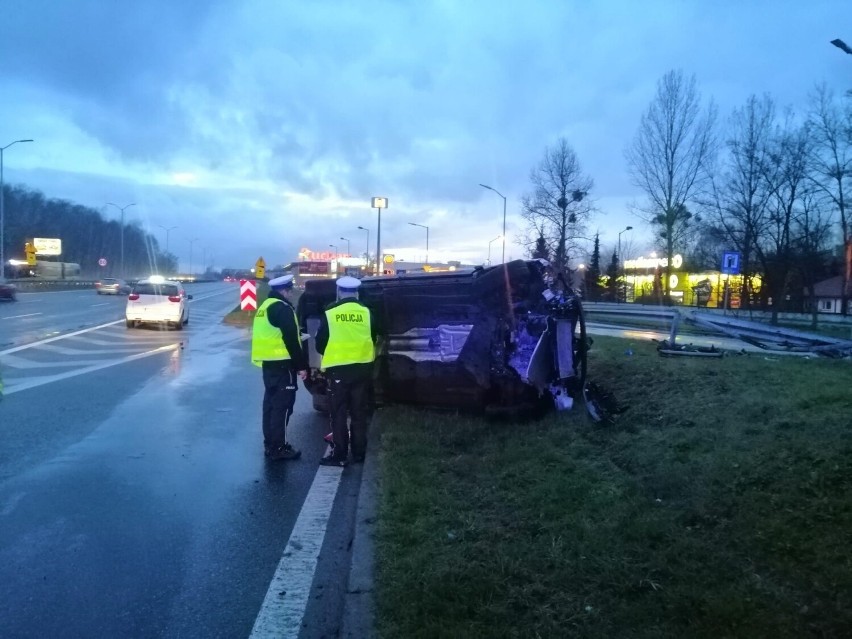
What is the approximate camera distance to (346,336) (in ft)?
22.7

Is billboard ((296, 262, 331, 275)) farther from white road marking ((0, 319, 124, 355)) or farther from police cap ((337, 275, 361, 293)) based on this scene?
police cap ((337, 275, 361, 293))

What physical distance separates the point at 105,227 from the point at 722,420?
119 m

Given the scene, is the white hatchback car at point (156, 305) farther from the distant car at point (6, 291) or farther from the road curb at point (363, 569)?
the distant car at point (6, 291)

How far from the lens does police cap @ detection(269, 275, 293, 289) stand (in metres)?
7.48

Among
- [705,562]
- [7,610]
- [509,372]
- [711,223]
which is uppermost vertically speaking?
[711,223]

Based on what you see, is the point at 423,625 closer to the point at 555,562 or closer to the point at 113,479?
the point at 555,562

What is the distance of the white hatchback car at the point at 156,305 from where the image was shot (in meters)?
22.7

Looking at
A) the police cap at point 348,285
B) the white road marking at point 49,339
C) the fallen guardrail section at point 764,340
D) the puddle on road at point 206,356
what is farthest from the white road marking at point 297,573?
the white road marking at point 49,339

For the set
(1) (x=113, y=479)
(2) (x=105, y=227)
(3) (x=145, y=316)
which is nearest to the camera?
(1) (x=113, y=479)

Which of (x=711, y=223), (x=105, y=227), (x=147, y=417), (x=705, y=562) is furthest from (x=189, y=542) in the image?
(x=105, y=227)

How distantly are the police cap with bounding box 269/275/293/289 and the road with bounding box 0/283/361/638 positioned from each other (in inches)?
67.4

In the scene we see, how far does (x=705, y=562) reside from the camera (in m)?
3.90

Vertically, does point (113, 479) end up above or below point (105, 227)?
below

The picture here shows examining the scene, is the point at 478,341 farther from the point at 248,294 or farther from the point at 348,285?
the point at 248,294
